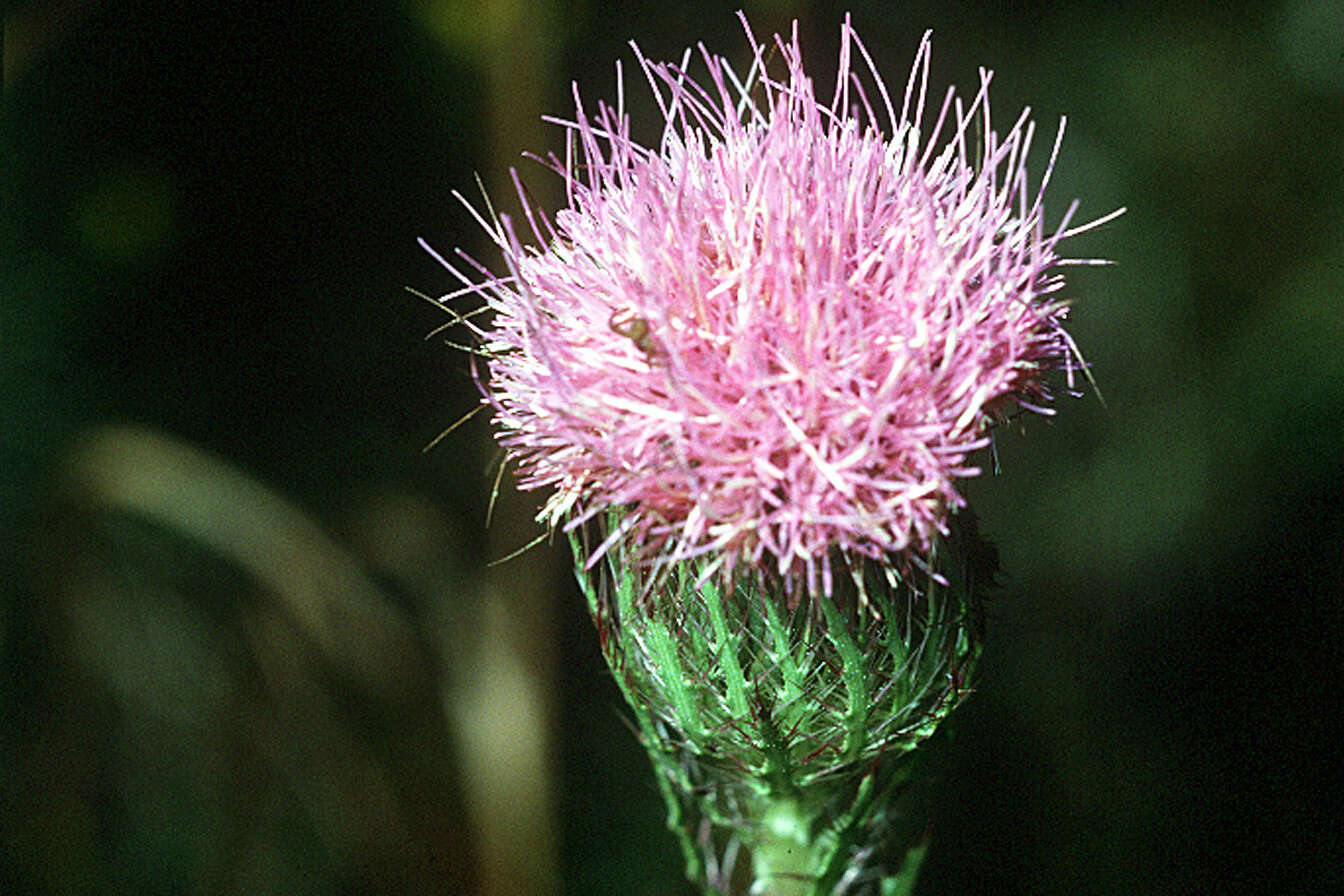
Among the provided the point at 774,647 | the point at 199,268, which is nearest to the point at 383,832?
the point at 199,268

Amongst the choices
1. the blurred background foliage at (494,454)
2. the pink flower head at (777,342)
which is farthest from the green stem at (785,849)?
Result: the blurred background foliage at (494,454)

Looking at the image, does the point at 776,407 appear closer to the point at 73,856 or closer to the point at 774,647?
the point at 774,647

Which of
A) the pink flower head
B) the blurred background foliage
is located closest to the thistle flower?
the pink flower head

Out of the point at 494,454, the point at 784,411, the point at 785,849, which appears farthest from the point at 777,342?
the point at 494,454

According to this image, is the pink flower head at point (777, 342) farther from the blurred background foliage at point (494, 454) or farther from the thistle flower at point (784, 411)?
the blurred background foliage at point (494, 454)

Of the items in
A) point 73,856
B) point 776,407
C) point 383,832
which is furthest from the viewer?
point 383,832

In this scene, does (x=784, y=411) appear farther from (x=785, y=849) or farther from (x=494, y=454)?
(x=494, y=454)
